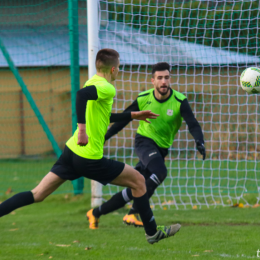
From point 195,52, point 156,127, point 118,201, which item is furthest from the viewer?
point 195,52

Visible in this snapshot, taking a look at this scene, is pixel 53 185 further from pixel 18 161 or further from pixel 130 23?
pixel 18 161

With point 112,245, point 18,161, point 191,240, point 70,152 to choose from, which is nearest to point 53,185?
point 70,152

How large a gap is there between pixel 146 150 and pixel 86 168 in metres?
1.67

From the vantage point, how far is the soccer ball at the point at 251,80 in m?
4.86

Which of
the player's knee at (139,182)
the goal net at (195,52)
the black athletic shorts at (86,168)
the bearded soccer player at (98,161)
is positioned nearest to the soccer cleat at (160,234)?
the bearded soccer player at (98,161)

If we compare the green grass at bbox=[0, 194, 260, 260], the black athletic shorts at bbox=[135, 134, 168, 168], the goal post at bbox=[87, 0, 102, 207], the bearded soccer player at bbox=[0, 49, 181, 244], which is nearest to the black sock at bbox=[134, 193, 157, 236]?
the bearded soccer player at bbox=[0, 49, 181, 244]

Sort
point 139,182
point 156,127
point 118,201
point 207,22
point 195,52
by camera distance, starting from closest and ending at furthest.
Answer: point 139,182
point 118,201
point 156,127
point 195,52
point 207,22

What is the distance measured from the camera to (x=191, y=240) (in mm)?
4598

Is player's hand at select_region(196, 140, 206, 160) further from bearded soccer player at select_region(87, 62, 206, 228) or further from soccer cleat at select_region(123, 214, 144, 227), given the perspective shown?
soccer cleat at select_region(123, 214, 144, 227)

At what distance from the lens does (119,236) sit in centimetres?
494

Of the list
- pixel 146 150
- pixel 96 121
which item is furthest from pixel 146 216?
pixel 146 150

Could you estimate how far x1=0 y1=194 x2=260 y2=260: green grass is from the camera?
405 cm

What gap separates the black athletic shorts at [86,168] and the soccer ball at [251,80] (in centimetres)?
195

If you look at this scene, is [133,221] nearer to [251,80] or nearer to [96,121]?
[96,121]
